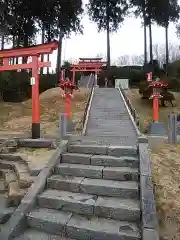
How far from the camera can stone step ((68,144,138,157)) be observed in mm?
6523

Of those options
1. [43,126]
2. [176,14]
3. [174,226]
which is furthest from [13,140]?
[176,14]

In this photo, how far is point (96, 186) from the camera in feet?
17.5

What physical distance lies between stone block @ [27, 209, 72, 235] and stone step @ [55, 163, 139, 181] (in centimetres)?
116

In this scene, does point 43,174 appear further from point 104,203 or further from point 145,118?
point 145,118

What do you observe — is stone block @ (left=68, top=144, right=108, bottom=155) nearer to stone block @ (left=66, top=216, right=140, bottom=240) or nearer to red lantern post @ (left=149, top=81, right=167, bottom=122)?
stone block @ (left=66, top=216, right=140, bottom=240)

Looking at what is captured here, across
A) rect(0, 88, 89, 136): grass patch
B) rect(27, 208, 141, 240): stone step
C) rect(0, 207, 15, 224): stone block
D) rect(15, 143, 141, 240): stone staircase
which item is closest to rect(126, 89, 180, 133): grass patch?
rect(0, 88, 89, 136): grass patch

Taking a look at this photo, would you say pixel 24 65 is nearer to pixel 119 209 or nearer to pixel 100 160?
pixel 100 160

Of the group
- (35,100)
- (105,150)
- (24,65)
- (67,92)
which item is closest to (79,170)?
(105,150)

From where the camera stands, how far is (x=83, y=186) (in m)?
5.43

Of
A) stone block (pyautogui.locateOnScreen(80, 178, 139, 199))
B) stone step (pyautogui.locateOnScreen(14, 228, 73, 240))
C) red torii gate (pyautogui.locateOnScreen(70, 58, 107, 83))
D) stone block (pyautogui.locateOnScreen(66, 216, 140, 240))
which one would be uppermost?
red torii gate (pyautogui.locateOnScreen(70, 58, 107, 83))

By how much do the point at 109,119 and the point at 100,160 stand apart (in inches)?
330

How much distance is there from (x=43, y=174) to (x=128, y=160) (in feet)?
6.23

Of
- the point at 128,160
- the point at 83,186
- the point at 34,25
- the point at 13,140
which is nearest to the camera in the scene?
the point at 83,186

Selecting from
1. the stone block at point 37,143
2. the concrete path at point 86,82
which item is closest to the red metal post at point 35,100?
the stone block at point 37,143
